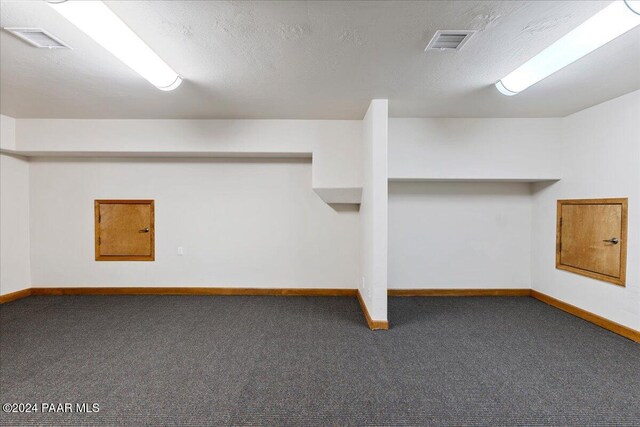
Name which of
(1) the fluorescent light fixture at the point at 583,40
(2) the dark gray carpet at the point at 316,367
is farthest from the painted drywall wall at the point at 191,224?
(1) the fluorescent light fixture at the point at 583,40

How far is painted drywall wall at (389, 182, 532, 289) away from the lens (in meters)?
4.31

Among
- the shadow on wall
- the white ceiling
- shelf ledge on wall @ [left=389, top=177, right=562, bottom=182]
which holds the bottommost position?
the shadow on wall

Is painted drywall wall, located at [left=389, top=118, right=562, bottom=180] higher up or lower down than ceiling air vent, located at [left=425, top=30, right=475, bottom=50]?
lower down

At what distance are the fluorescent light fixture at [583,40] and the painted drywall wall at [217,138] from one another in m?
1.91

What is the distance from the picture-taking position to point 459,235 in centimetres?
433

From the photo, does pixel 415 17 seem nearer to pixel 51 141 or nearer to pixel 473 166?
pixel 473 166

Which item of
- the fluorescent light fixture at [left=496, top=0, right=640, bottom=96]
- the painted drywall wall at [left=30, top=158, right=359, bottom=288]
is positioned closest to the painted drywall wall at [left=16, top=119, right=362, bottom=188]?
the painted drywall wall at [left=30, top=158, right=359, bottom=288]

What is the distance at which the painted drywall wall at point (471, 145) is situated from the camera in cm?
386

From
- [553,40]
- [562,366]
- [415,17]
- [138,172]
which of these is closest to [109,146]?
[138,172]

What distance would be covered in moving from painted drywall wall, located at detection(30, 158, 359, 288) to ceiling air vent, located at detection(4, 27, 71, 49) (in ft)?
7.92

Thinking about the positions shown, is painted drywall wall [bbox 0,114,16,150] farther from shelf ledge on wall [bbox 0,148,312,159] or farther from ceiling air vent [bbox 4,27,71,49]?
ceiling air vent [bbox 4,27,71,49]

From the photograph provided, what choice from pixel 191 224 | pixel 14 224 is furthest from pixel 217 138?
pixel 14 224

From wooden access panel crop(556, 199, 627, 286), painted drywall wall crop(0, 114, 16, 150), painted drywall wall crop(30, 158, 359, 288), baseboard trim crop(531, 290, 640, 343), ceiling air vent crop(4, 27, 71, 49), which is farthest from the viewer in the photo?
painted drywall wall crop(30, 158, 359, 288)

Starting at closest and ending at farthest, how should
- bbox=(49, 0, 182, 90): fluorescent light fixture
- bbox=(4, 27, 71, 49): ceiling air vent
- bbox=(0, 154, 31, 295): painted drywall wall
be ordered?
1. bbox=(49, 0, 182, 90): fluorescent light fixture
2. bbox=(4, 27, 71, 49): ceiling air vent
3. bbox=(0, 154, 31, 295): painted drywall wall
